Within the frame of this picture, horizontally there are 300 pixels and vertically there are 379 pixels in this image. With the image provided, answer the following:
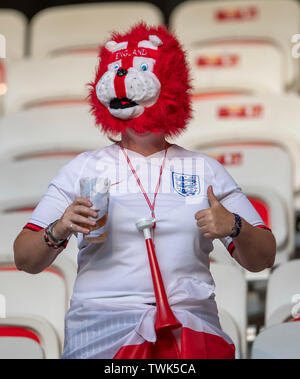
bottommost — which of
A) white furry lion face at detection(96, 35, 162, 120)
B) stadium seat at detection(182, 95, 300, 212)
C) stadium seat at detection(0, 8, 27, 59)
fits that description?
A: stadium seat at detection(182, 95, 300, 212)

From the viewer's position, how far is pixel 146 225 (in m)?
0.97

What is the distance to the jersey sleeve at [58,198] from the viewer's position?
1.02 meters

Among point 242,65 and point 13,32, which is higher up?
point 13,32

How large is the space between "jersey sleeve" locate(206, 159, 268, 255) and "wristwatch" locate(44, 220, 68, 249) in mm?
224

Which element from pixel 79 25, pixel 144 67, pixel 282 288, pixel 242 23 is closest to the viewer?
pixel 144 67

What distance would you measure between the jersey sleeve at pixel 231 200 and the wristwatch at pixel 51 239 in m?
0.22

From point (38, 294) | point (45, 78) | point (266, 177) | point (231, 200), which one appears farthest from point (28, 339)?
point (45, 78)

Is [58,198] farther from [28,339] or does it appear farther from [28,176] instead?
[28,176]

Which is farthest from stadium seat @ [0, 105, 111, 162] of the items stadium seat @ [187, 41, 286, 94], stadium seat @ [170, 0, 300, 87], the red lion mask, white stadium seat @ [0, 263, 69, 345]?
the red lion mask

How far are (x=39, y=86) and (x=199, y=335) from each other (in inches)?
60.6

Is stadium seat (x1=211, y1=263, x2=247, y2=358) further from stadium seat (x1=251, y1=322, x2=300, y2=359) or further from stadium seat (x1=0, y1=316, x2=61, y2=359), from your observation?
stadium seat (x1=0, y1=316, x2=61, y2=359)

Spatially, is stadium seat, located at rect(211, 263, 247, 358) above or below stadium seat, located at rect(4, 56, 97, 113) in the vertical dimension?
below

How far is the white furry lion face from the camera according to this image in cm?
102

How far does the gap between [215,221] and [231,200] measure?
115 millimetres
